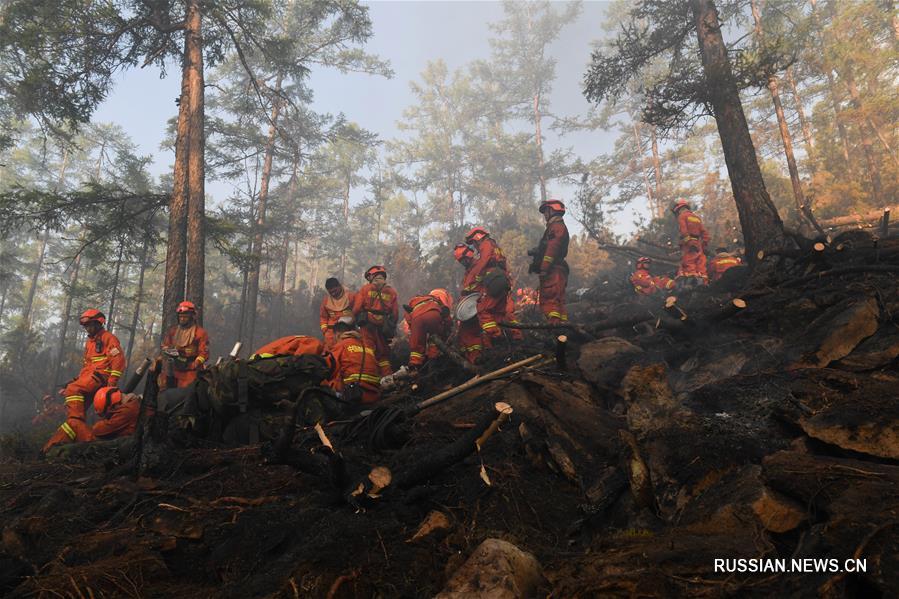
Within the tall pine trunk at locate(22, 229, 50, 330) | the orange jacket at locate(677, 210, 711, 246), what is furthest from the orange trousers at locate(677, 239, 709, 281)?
the tall pine trunk at locate(22, 229, 50, 330)

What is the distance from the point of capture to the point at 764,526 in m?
2.17

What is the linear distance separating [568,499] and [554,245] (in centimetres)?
571

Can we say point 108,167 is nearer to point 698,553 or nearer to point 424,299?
point 424,299

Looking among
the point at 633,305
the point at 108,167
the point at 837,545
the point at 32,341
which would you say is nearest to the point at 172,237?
the point at 633,305

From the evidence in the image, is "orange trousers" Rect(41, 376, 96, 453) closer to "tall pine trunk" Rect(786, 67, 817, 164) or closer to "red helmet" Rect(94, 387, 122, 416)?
"red helmet" Rect(94, 387, 122, 416)

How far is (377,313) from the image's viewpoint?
8.06 m

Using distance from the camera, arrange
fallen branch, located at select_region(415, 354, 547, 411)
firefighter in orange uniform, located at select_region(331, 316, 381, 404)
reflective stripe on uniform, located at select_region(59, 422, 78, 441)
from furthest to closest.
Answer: reflective stripe on uniform, located at select_region(59, 422, 78, 441) < firefighter in orange uniform, located at select_region(331, 316, 381, 404) < fallen branch, located at select_region(415, 354, 547, 411)

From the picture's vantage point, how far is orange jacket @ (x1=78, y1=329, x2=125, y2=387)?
7266 millimetres

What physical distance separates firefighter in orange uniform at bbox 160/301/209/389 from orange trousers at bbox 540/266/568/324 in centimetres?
661

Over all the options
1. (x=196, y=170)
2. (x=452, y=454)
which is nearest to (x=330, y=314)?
(x=196, y=170)

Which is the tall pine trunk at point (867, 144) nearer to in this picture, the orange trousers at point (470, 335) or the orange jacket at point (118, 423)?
the orange trousers at point (470, 335)

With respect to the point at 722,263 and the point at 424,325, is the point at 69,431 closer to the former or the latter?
the point at 424,325

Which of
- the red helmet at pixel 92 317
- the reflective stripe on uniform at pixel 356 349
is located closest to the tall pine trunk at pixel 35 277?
the red helmet at pixel 92 317

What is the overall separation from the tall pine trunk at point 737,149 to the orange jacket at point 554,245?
327cm
